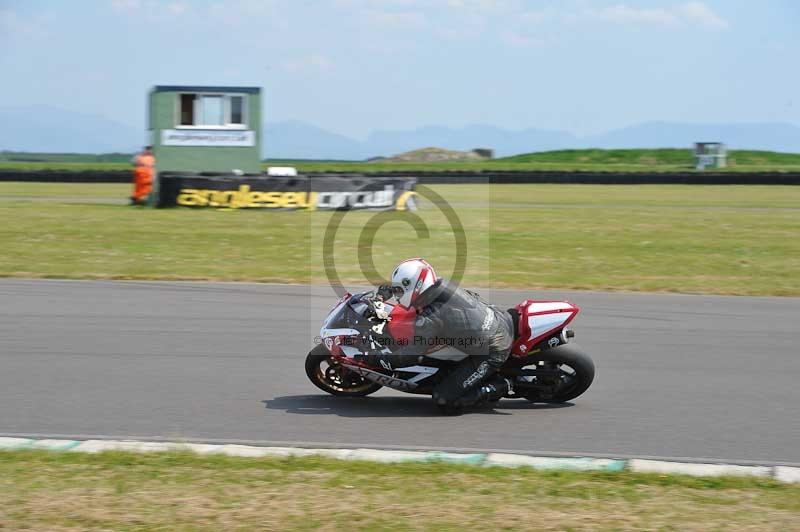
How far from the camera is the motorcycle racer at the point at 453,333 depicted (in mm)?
6977

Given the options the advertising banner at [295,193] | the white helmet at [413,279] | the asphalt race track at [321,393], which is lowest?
the asphalt race track at [321,393]

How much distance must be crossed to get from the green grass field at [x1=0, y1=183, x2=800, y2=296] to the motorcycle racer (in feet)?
21.7

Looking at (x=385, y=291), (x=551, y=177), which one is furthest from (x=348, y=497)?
(x=551, y=177)

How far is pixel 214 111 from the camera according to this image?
93.5 ft

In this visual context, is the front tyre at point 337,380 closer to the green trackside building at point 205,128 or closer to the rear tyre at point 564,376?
the rear tyre at point 564,376

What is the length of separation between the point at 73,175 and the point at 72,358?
3634 centimetres

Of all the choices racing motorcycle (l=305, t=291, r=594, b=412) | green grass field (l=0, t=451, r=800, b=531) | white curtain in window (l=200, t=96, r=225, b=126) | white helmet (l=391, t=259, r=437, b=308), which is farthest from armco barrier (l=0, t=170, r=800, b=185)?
green grass field (l=0, t=451, r=800, b=531)

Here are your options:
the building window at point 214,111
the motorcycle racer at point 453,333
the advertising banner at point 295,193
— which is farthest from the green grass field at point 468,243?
the motorcycle racer at point 453,333

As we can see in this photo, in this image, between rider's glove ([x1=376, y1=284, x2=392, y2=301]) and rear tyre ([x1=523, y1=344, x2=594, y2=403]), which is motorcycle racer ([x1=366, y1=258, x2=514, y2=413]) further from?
rear tyre ([x1=523, y1=344, x2=594, y2=403])

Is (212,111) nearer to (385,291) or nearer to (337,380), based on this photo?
(337,380)

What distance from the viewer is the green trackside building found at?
28078 mm

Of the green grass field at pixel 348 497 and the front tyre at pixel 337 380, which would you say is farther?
the front tyre at pixel 337 380

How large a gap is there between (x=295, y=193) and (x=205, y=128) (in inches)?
209

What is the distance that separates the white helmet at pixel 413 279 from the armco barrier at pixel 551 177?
1308 inches
